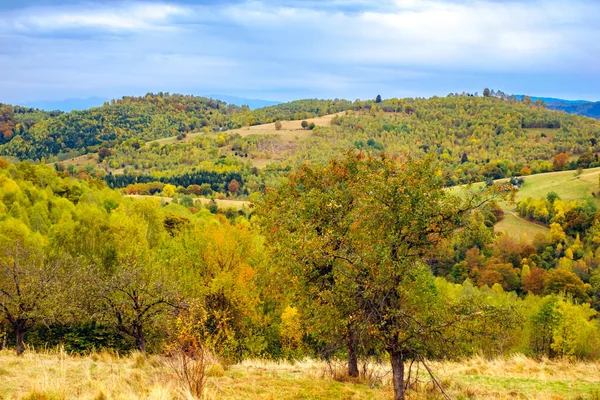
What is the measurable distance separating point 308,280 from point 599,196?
153m

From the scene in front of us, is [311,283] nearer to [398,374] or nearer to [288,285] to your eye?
[288,285]

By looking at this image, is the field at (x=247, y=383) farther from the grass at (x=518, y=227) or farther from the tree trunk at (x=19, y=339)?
the grass at (x=518, y=227)

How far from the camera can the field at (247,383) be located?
35.1 ft

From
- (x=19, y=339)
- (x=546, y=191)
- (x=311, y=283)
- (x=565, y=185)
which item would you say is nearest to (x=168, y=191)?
(x=546, y=191)

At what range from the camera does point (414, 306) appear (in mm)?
13438

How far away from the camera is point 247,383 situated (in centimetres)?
1450

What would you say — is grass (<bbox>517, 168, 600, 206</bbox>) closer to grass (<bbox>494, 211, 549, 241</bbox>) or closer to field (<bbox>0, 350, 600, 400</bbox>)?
grass (<bbox>494, 211, 549, 241</bbox>)

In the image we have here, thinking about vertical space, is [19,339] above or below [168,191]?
below

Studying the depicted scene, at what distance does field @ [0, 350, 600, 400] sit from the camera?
10.7 metres

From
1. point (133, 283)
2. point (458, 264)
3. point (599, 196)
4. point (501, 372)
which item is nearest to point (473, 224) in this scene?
point (501, 372)

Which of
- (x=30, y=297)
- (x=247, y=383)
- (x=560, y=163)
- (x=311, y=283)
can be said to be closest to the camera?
(x=247, y=383)

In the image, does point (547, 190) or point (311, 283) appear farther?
point (547, 190)

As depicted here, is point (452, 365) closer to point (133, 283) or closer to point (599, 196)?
point (133, 283)

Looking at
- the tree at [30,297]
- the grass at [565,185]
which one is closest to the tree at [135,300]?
the tree at [30,297]
